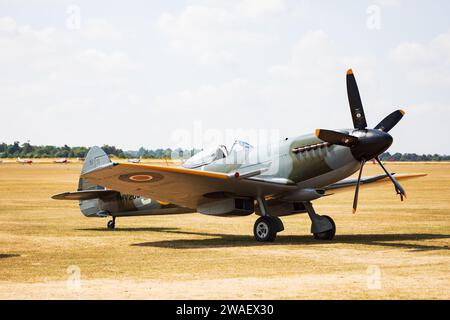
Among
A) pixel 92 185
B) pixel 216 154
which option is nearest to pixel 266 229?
pixel 216 154

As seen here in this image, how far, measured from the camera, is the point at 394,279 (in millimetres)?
9906

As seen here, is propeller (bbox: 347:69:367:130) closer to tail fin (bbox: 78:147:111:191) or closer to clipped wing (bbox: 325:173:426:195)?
clipped wing (bbox: 325:173:426:195)

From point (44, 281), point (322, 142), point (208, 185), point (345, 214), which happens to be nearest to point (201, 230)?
point (208, 185)

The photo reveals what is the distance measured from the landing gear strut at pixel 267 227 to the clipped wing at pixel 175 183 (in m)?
0.59

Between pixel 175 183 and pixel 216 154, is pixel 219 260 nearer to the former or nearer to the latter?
pixel 175 183

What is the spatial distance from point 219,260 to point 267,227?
3101mm

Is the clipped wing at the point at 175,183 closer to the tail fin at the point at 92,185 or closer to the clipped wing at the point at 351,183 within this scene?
the clipped wing at the point at 351,183

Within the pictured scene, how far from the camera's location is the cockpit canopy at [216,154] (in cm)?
1617

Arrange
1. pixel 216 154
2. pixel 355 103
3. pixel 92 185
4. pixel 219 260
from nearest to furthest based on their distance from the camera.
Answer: pixel 219 260 → pixel 355 103 → pixel 216 154 → pixel 92 185

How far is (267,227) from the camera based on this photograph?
15133mm

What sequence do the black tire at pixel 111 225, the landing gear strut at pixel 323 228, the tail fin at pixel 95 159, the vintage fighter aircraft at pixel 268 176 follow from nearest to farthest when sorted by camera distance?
the vintage fighter aircraft at pixel 268 176
the landing gear strut at pixel 323 228
the tail fin at pixel 95 159
the black tire at pixel 111 225

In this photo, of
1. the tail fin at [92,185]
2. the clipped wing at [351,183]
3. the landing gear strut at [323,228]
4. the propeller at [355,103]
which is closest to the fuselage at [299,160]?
the propeller at [355,103]

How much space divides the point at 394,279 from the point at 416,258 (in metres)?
2.44

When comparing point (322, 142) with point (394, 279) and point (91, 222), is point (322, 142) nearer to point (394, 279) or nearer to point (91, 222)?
point (394, 279)
